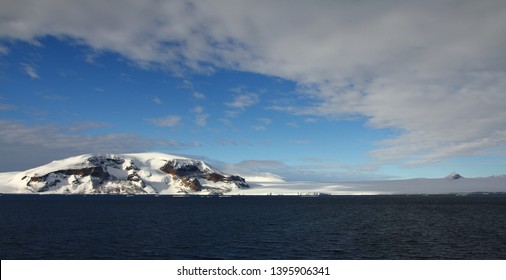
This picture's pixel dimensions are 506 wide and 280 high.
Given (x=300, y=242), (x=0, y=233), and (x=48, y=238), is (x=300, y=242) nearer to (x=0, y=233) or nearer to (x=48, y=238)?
(x=48, y=238)

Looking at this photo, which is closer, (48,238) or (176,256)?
(176,256)

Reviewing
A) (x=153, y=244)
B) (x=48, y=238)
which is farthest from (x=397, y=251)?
(x=48, y=238)

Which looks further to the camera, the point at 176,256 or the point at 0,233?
the point at 0,233

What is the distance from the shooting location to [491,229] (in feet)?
274

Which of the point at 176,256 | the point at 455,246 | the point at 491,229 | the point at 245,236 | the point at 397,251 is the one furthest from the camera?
the point at 491,229

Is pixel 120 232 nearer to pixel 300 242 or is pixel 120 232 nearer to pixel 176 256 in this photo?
pixel 176 256

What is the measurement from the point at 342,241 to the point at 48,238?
177 feet

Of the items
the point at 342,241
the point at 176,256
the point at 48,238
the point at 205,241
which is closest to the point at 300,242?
the point at 342,241

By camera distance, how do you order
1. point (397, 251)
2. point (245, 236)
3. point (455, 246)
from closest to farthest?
point (397, 251)
point (455, 246)
point (245, 236)

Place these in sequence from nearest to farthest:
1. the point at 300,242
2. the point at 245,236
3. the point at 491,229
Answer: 1. the point at 300,242
2. the point at 245,236
3. the point at 491,229
